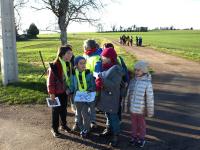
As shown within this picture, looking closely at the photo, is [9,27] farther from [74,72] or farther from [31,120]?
[74,72]

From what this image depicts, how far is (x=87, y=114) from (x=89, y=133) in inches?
18.5

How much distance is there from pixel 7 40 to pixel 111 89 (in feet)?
21.8

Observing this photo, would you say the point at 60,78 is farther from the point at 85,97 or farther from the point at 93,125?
the point at 93,125

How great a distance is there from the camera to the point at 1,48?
515 inches

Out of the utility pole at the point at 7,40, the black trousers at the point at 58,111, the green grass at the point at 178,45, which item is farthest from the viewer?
the green grass at the point at 178,45

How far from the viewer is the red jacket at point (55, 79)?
25.3 ft

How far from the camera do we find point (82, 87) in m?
7.58

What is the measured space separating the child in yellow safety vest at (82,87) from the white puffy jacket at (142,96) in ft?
2.86

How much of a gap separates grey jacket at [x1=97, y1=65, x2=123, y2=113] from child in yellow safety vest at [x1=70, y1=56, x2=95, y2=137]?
0.35 meters

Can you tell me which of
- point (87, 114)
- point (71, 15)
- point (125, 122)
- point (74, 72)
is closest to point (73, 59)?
point (74, 72)

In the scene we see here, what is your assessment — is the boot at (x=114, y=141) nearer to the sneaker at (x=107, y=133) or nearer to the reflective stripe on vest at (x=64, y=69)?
the sneaker at (x=107, y=133)

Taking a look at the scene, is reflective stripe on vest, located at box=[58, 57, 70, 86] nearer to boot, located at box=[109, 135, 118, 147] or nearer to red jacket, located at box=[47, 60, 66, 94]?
red jacket, located at box=[47, 60, 66, 94]

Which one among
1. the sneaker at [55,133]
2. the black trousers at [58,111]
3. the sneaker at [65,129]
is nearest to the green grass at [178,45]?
the sneaker at [65,129]

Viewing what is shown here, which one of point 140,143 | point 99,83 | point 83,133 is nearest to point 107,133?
point 83,133
